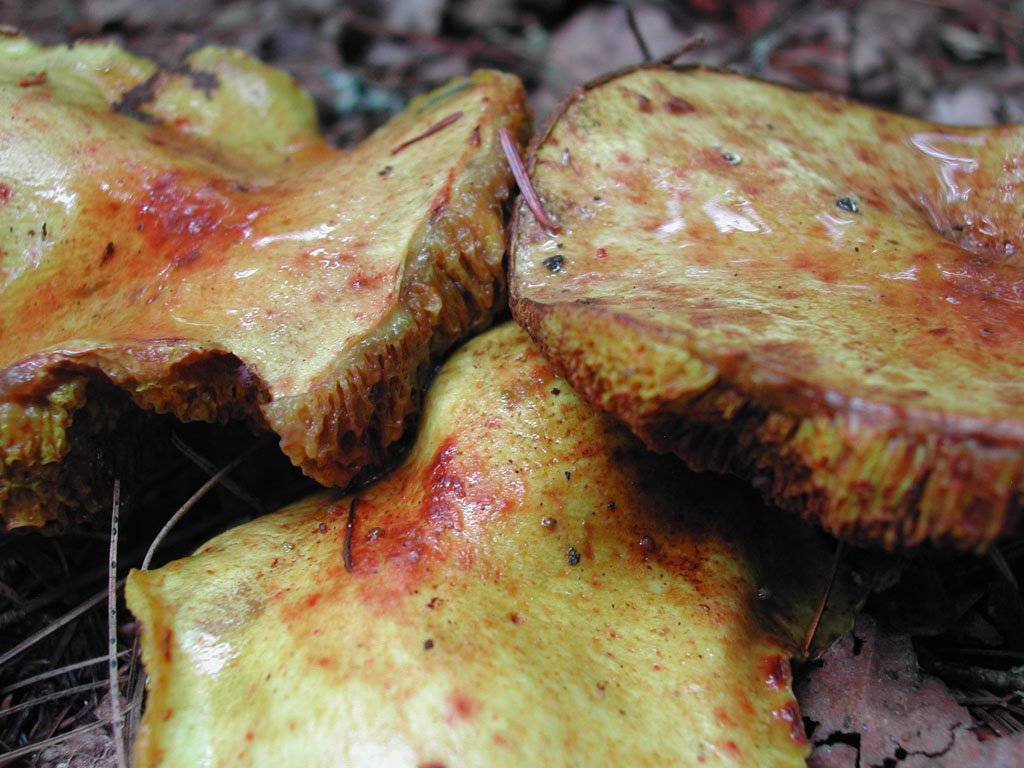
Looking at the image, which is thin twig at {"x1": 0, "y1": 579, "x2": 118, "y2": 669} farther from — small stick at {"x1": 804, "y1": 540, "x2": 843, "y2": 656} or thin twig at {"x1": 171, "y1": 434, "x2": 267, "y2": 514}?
small stick at {"x1": 804, "y1": 540, "x2": 843, "y2": 656}

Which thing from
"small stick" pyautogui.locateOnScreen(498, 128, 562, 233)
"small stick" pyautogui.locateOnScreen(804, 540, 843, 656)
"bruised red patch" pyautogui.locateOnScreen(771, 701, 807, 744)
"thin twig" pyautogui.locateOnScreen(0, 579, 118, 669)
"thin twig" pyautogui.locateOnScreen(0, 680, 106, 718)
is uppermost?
"small stick" pyautogui.locateOnScreen(498, 128, 562, 233)

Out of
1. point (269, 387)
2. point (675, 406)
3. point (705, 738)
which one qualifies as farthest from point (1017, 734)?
point (269, 387)

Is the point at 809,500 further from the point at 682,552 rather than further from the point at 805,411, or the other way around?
the point at 682,552

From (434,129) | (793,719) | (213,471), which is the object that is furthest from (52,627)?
(793,719)

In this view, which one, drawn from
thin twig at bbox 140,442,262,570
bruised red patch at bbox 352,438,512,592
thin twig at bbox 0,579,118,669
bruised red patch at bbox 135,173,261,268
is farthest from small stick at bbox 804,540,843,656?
thin twig at bbox 0,579,118,669

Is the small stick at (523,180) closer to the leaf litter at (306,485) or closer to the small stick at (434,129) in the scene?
the small stick at (434,129)

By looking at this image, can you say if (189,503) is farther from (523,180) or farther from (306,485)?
(523,180)

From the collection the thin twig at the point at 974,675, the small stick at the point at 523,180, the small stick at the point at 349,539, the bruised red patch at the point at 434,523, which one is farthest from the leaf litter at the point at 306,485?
the small stick at the point at 523,180
